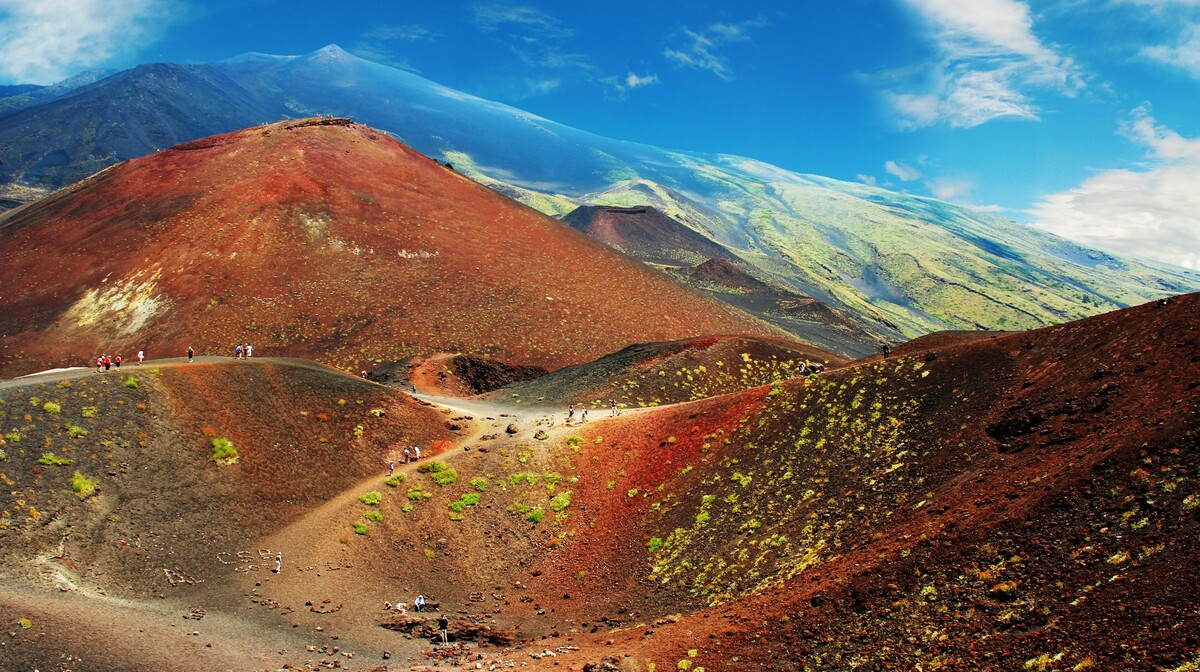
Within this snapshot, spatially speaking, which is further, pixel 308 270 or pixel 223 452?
pixel 308 270

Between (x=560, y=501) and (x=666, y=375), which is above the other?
(x=666, y=375)

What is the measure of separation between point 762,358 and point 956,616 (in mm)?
43459

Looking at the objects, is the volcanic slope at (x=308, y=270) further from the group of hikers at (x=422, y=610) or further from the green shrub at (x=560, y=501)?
the group of hikers at (x=422, y=610)

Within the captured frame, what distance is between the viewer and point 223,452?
32812 millimetres

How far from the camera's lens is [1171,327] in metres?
22.7

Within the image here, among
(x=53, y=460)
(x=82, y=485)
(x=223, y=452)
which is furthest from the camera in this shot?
(x=223, y=452)

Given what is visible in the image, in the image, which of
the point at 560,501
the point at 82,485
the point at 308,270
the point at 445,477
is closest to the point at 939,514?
the point at 560,501

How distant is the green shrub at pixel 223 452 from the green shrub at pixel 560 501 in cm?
1518

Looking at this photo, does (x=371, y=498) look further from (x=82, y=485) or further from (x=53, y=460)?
(x=53, y=460)

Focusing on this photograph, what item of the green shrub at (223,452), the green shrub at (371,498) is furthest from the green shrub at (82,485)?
the green shrub at (371,498)

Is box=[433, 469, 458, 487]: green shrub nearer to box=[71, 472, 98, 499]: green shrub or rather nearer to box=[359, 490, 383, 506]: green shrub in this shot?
box=[359, 490, 383, 506]: green shrub

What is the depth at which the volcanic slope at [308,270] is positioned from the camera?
67500mm

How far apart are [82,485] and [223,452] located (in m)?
6.13

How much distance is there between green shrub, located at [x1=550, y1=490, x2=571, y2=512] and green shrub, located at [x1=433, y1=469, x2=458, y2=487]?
5.21 meters
